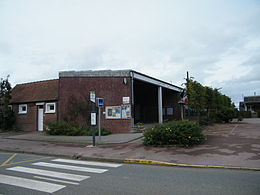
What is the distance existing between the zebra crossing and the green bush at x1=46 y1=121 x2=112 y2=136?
25.0ft

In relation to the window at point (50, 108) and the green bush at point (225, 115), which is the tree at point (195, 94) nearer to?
the green bush at point (225, 115)

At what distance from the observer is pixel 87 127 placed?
16922 mm

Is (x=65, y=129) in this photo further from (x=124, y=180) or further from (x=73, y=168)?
(x=124, y=180)

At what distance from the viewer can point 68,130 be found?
15.7 m

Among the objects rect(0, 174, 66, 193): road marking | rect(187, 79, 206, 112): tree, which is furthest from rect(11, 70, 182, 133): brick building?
rect(0, 174, 66, 193): road marking

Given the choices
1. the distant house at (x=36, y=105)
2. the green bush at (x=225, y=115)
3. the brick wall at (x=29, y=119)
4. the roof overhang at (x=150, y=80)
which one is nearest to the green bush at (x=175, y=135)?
the roof overhang at (x=150, y=80)

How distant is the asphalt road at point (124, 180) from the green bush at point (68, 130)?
8.06 metres

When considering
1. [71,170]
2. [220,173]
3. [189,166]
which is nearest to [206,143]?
[189,166]

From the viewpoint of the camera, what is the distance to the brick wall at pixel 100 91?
16125 millimetres

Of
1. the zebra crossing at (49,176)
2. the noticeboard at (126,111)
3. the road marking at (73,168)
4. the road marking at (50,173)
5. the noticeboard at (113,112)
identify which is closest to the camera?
the zebra crossing at (49,176)

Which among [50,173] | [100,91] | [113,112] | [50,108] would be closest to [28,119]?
[50,108]

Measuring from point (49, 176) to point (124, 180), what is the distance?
2.34 meters

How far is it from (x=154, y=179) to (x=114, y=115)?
1073 cm

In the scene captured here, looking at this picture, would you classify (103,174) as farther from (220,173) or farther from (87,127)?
(87,127)
